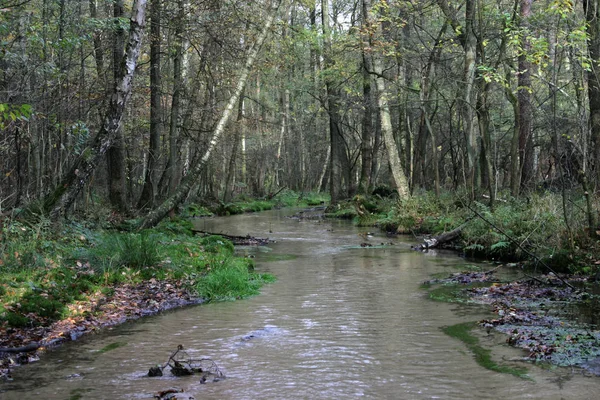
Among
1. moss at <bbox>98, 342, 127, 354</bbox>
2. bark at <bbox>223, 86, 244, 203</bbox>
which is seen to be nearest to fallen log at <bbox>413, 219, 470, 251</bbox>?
moss at <bbox>98, 342, 127, 354</bbox>

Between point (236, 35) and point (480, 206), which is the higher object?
point (236, 35)

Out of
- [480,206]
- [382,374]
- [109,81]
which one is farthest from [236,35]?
[382,374]

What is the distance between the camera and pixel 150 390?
196 inches

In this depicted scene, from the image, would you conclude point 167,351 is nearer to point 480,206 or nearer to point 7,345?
point 7,345

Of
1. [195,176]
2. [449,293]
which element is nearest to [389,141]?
[195,176]

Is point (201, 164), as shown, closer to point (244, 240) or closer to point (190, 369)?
point (244, 240)

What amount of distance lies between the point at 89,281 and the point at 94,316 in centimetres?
106

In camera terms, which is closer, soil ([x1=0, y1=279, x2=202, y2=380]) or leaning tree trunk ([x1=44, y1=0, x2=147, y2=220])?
soil ([x1=0, y1=279, x2=202, y2=380])

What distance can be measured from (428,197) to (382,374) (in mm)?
16122

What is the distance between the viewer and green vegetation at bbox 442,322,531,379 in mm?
5410

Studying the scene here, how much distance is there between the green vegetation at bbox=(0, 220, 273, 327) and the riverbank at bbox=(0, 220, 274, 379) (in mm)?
14

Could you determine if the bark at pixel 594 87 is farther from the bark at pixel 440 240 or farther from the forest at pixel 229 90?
the bark at pixel 440 240

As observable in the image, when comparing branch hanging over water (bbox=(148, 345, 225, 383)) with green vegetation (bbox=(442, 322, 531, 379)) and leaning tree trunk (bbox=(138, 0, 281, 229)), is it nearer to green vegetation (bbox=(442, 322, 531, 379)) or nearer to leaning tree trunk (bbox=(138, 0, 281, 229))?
green vegetation (bbox=(442, 322, 531, 379))

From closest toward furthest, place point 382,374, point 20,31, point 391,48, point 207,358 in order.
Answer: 1. point 382,374
2. point 207,358
3. point 20,31
4. point 391,48
